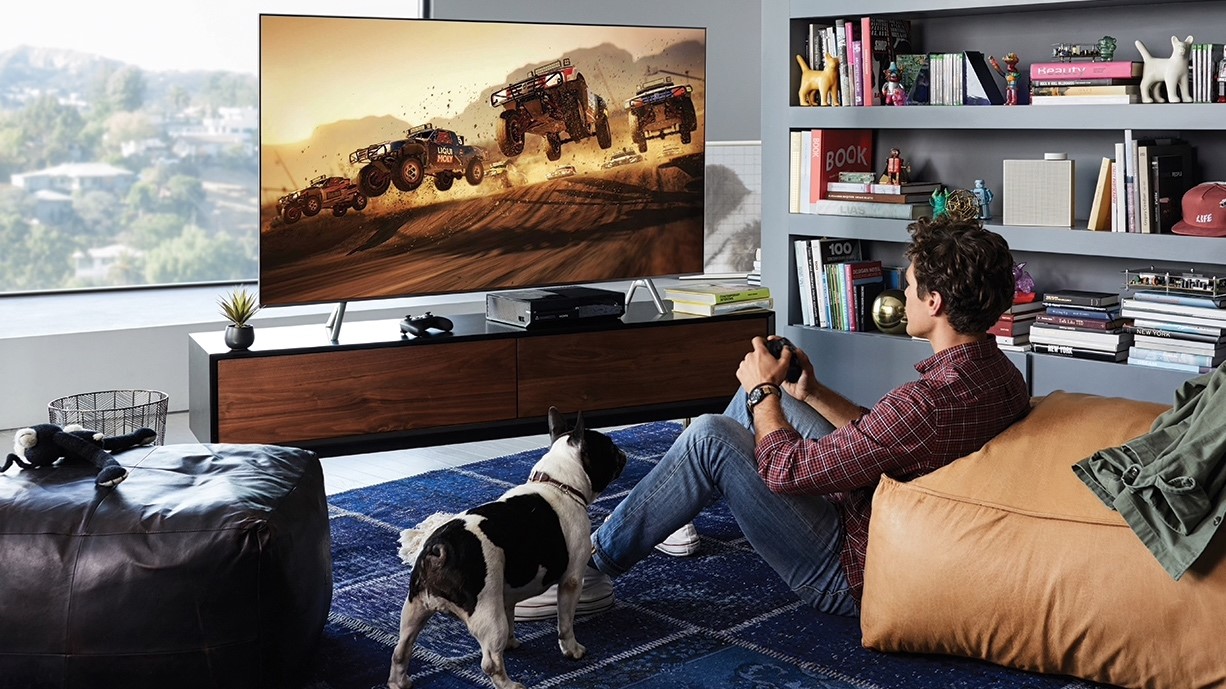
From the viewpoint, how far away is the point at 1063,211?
13.4 ft

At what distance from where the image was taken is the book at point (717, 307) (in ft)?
14.3

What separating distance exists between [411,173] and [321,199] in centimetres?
29

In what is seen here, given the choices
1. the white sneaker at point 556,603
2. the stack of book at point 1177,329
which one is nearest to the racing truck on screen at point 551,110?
the white sneaker at point 556,603

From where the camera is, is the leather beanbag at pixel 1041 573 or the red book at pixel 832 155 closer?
the leather beanbag at pixel 1041 573

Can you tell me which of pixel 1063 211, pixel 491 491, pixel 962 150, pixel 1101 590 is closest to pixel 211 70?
pixel 491 491

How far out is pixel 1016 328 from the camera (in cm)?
419

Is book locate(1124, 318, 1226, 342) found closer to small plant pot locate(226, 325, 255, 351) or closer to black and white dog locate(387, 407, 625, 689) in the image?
black and white dog locate(387, 407, 625, 689)

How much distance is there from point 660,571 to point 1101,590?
48.3 inches

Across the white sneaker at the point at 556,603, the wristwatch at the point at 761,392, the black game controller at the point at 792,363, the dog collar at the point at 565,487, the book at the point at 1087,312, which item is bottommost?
the white sneaker at the point at 556,603

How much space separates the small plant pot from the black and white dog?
1.18m

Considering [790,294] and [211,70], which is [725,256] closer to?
[790,294]

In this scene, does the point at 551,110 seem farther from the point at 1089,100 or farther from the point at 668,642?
the point at 668,642

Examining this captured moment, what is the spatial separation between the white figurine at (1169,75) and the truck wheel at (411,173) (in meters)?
2.13

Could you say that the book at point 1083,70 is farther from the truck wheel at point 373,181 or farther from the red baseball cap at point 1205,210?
the truck wheel at point 373,181
